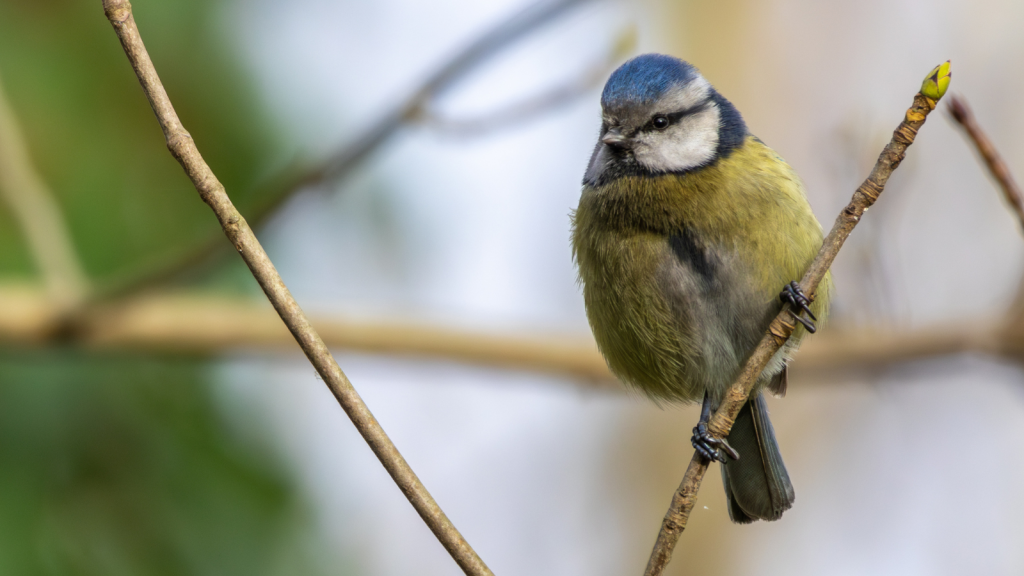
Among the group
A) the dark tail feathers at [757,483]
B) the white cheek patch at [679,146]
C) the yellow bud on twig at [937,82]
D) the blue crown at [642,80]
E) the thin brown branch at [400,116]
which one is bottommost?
the dark tail feathers at [757,483]

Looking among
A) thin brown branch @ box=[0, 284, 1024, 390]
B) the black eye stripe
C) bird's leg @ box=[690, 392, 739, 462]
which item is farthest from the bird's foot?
thin brown branch @ box=[0, 284, 1024, 390]

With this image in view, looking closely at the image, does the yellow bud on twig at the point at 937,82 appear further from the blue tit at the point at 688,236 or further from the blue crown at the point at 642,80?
the blue crown at the point at 642,80

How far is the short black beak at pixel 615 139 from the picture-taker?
2.56 metres

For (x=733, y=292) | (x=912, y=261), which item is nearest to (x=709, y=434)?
(x=733, y=292)

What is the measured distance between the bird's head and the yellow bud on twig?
0.98m

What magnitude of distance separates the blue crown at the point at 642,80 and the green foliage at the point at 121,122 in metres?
2.21

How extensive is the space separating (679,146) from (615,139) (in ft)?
0.68

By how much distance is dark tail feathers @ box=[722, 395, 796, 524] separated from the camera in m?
2.79

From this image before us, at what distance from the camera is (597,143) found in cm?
276

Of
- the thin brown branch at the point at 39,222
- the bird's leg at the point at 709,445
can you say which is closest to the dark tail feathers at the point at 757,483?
the bird's leg at the point at 709,445

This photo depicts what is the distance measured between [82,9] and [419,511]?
13.0 ft

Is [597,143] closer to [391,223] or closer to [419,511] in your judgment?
[419,511]

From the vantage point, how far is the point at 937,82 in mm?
1617

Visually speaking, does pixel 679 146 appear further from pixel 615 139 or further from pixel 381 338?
pixel 381 338
